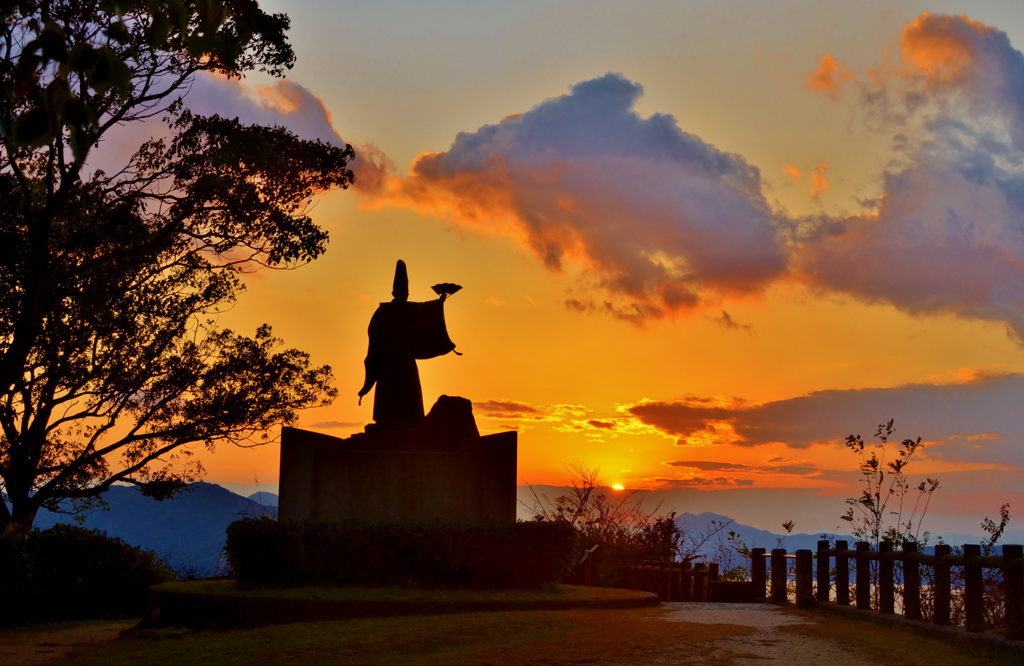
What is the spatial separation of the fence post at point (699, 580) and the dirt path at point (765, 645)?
383cm

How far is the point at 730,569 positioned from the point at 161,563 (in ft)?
38.0

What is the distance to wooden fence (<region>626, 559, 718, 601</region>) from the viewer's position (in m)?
16.7

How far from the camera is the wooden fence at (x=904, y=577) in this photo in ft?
30.0

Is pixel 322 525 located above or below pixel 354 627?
above

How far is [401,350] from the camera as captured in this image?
16.2 meters

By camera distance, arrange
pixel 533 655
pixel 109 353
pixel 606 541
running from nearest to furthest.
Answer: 1. pixel 533 655
2. pixel 606 541
3. pixel 109 353

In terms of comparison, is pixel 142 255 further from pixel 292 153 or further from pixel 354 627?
pixel 354 627

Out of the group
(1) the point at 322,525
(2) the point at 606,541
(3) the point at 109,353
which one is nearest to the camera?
(1) the point at 322,525

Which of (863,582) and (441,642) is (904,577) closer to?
(863,582)

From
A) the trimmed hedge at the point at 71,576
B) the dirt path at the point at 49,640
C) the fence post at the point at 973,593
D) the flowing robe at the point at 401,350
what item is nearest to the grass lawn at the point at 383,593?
the dirt path at the point at 49,640

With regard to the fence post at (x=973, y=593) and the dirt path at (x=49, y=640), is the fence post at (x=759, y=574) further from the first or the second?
the dirt path at (x=49, y=640)

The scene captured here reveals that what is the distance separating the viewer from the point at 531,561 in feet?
41.9

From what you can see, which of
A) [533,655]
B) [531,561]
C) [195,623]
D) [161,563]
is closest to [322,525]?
[195,623]

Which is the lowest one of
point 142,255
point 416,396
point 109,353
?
point 416,396
